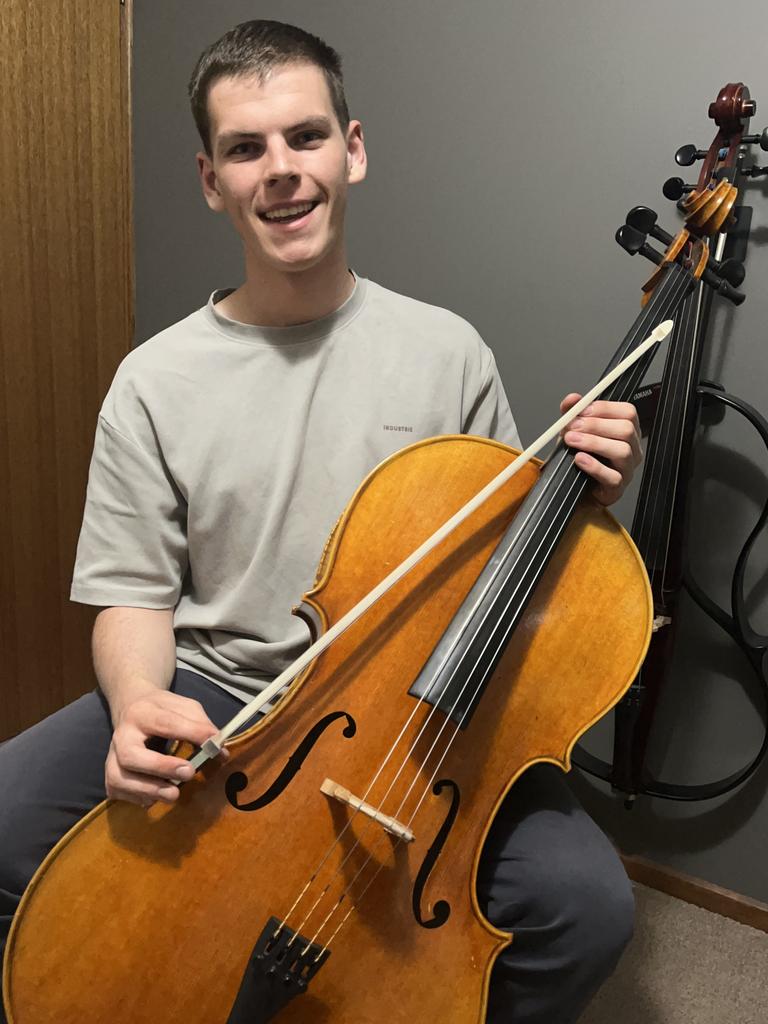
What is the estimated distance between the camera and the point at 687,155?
129 centimetres

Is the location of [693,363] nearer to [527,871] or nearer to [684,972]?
[527,871]

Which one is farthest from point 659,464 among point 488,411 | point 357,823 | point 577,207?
point 357,823

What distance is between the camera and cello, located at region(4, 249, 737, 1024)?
2.59 ft

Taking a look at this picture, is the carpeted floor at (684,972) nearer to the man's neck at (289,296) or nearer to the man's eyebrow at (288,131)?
the man's neck at (289,296)

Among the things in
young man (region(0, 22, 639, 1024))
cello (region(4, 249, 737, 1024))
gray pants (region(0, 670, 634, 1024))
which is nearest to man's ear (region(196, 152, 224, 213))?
young man (region(0, 22, 639, 1024))

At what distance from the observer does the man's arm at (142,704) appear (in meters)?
0.82

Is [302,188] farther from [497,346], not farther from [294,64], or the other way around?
[497,346]

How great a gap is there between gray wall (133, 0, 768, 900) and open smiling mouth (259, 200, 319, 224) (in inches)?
22.2

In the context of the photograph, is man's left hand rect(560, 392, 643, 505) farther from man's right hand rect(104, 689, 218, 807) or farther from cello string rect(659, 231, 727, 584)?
man's right hand rect(104, 689, 218, 807)

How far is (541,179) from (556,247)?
0.40ft

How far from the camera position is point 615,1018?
4.63ft

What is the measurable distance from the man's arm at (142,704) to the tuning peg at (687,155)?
0.99 m

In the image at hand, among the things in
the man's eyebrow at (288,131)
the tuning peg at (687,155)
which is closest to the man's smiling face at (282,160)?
the man's eyebrow at (288,131)

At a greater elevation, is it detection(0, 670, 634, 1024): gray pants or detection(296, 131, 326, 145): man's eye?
detection(296, 131, 326, 145): man's eye
